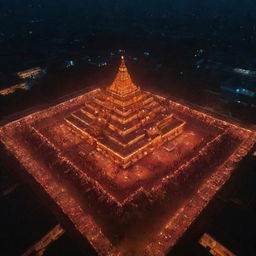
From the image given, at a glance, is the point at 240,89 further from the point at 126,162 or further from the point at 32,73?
the point at 32,73

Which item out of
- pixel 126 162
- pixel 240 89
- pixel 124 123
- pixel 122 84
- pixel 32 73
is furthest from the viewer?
pixel 32 73

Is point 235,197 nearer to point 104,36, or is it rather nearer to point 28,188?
point 28,188

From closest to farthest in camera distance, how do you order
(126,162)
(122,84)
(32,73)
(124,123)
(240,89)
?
(126,162), (124,123), (122,84), (240,89), (32,73)

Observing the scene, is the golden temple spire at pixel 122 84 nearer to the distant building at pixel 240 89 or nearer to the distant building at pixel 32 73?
the distant building at pixel 240 89

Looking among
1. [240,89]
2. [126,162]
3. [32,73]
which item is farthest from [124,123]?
[32,73]

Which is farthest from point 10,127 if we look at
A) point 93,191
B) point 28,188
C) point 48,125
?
point 93,191

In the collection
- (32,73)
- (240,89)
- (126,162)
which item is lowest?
(126,162)
